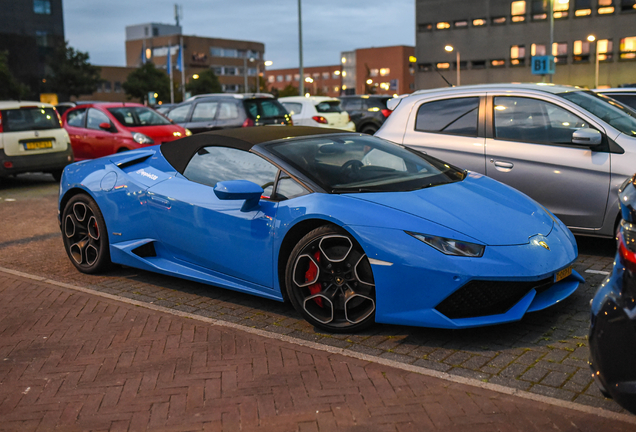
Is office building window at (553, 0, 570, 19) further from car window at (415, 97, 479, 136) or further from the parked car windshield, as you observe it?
car window at (415, 97, 479, 136)

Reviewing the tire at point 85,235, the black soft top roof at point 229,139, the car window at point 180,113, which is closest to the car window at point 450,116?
the black soft top roof at point 229,139

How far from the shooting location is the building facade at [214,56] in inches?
4500

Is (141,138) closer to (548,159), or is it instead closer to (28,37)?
(548,159)

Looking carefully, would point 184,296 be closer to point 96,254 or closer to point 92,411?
point 96,254

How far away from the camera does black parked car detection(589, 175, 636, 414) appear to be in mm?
2396

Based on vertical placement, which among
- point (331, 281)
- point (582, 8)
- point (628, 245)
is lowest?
point (331, 281)

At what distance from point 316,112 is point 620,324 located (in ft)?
56.3

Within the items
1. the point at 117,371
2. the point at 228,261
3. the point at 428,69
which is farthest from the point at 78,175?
the point at 428,69

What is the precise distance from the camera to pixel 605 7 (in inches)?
2016

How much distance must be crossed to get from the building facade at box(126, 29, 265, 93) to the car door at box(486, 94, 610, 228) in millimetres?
108057

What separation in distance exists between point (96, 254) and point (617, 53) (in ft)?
175

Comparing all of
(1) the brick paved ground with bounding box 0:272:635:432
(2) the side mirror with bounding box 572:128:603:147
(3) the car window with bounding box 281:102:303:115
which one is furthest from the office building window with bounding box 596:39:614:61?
(1) the brick paved ground with bounding box 0:272:635:432

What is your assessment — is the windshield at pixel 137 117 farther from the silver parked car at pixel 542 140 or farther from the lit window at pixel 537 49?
the lit window at pixel 537 49

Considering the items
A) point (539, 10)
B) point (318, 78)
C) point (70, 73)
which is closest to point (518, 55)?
point (539, 10)
